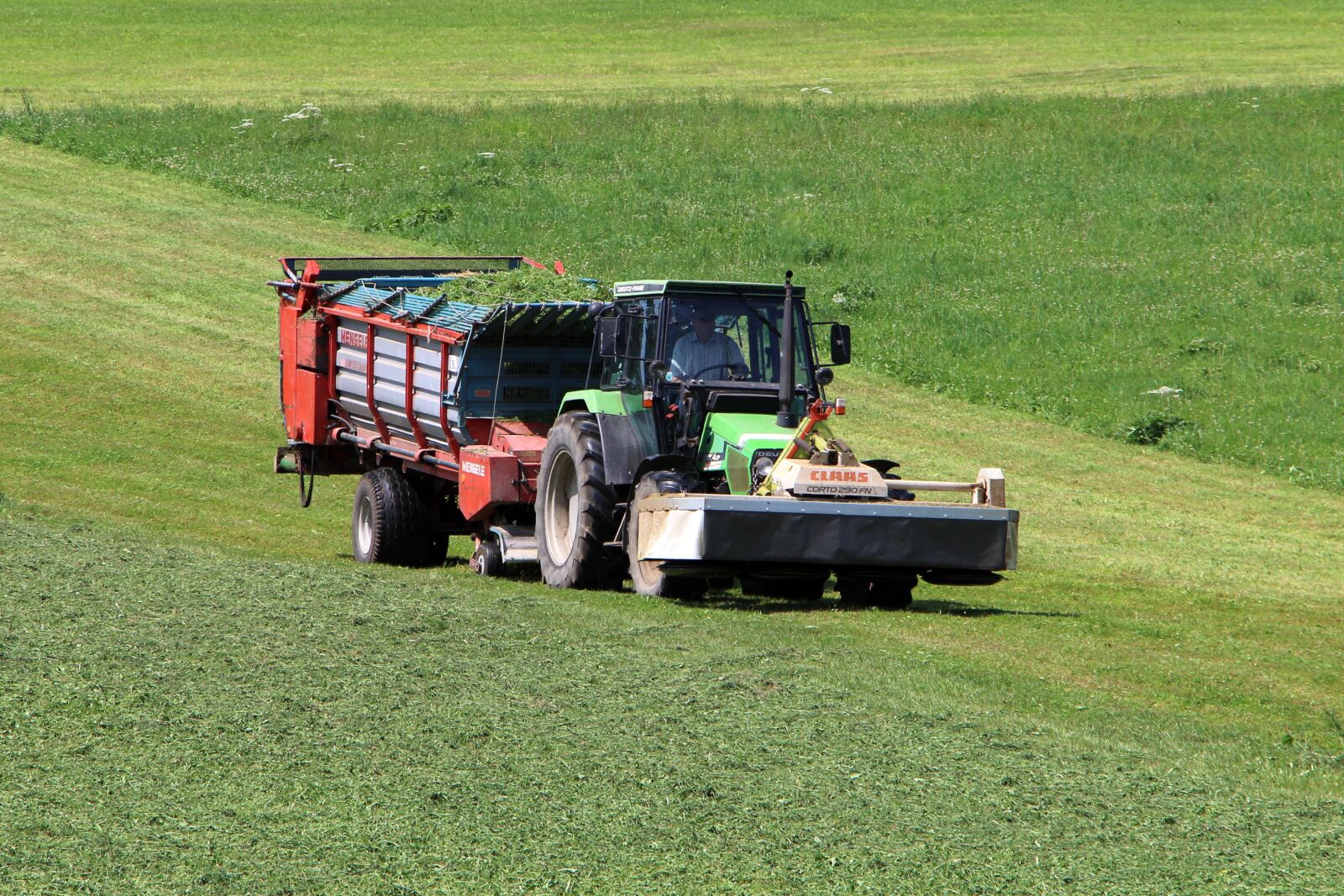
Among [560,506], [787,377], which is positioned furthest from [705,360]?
[560,506]

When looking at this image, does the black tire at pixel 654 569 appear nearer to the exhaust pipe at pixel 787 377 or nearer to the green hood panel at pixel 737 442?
the green hood panel at pixel 737 442

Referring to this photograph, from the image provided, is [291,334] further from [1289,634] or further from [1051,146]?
[1051,146]

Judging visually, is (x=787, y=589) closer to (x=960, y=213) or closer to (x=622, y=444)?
(x=622, y=444)

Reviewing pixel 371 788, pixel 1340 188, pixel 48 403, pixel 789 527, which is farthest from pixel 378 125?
pixel 371 788

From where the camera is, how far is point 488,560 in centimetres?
1427

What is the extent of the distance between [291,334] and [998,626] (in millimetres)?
8192

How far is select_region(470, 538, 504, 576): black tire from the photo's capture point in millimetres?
14190

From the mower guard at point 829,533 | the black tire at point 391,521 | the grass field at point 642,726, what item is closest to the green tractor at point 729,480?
the mower guard at point 829,533

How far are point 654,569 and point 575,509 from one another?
1.19 m

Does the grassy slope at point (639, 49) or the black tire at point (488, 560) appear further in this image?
the grassy slope at point (639, 49)

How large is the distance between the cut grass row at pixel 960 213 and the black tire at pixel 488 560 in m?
10.1

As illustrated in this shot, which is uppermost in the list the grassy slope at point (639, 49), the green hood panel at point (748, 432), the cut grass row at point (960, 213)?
the grassy slope at point (639, 49)

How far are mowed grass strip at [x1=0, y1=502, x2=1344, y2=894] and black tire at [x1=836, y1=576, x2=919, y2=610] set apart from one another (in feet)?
4.28

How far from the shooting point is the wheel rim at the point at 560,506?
13.2 metres
